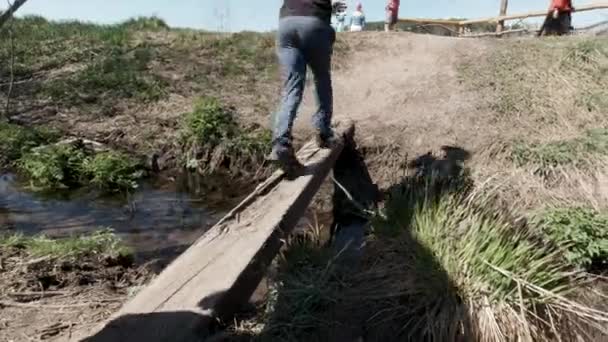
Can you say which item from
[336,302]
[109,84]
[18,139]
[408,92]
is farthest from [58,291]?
[109,84]

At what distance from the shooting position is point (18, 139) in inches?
297

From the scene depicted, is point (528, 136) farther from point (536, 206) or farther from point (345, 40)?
point (345, 40)

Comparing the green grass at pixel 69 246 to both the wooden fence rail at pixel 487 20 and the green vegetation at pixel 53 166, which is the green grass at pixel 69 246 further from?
the wooden fence rail at pixel 487 20

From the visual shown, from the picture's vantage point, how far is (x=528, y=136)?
22.0ft

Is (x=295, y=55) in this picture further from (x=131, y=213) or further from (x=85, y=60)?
(x=85, y=60)

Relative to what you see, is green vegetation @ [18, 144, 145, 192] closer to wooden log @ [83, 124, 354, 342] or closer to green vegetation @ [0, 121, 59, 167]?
green vegetation @ [0, 121, 59, 167]

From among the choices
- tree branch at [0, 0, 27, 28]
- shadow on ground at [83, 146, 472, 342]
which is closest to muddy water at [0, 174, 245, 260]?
shadow on ground at [83, 146, 472, 342]

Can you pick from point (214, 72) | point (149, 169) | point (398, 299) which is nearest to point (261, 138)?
point (149, 169)

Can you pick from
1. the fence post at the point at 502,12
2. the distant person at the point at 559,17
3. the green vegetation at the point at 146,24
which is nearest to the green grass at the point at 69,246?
the green vegetation at the point at 146,24

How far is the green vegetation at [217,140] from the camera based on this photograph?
7.30m

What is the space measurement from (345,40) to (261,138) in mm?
4341

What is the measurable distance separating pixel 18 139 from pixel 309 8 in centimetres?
509

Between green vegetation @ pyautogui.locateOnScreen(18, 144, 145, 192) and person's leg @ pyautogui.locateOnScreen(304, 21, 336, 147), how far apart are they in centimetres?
281

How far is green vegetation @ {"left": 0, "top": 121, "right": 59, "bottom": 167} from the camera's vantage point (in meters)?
7.31
